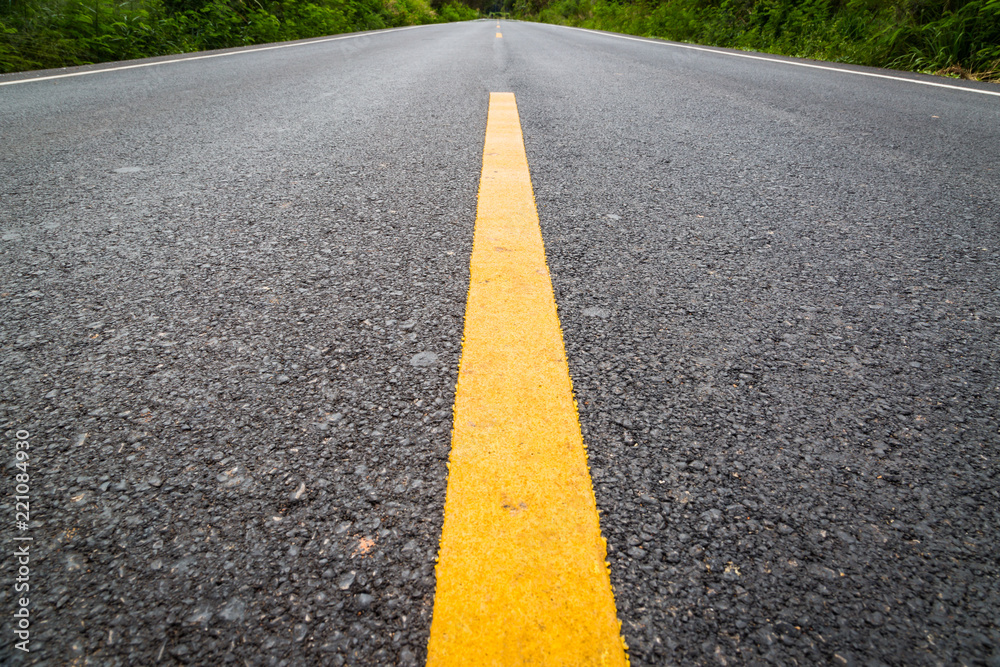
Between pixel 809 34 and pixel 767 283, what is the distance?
9.68m

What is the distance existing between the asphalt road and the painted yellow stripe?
0.03m

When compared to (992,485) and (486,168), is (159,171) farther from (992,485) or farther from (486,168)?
(992,485)

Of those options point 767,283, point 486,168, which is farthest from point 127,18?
point 767,283

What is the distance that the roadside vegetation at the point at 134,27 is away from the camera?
5.67 metres

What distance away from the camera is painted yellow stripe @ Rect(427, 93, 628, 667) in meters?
0.59

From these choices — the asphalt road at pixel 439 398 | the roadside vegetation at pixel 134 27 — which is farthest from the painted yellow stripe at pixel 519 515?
the roadside vegetation at pixel 134 27

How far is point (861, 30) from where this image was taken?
7.32 m

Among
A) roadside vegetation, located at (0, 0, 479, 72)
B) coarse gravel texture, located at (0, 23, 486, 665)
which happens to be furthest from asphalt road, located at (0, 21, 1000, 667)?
roadside vegetation, located at (0, 0, 479, 72)

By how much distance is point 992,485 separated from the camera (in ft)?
2.52
